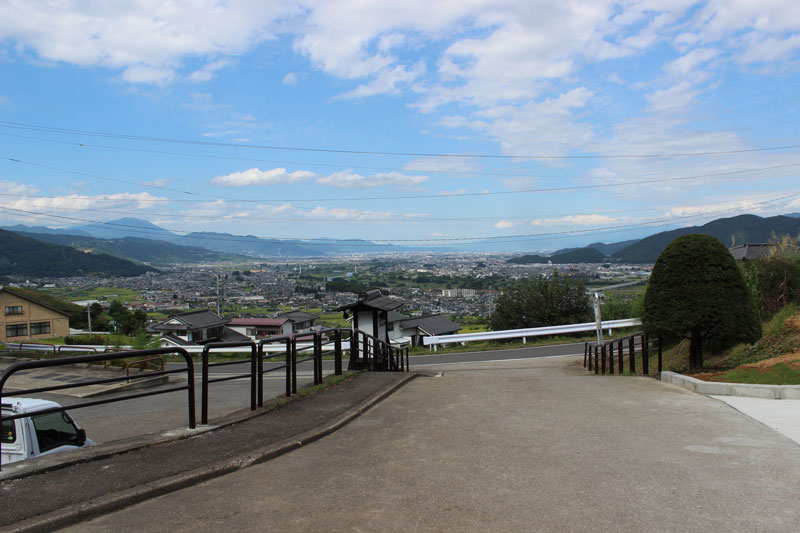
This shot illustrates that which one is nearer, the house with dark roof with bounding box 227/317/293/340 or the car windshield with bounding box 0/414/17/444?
the car windshield with bounding box 0/414/17/444

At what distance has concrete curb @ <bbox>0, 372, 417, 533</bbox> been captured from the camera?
354cm

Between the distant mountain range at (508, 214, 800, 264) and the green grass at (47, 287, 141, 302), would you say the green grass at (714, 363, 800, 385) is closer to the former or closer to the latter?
A: the distant mountain range at (508, 214, 800, 264)

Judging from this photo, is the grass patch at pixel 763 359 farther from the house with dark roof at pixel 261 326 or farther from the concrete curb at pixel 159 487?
the house with dark roof at pixel 261 326

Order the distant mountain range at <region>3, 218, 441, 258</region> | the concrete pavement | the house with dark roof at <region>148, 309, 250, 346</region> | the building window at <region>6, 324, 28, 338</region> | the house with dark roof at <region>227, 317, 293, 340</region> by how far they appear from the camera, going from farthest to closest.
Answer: the distant mountain range at <region>3, 218, 441, 258</region>, the building window at <region>6, 324, 28, 338</region>, the house with dark roof at <region>227, 317, 293, 340</region>, the house with dark roof at <region>148, 309, 250, 346</region>, the concrete pavement

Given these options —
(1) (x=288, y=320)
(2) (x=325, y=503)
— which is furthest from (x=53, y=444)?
(1) (x=288, y=320)

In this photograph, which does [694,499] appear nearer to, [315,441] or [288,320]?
[315,441]

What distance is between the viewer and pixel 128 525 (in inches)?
143

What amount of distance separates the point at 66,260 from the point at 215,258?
3099cm

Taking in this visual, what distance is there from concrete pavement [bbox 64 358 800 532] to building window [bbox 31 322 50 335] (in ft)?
131

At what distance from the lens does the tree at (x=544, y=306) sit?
111 feet

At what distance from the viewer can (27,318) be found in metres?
38.1

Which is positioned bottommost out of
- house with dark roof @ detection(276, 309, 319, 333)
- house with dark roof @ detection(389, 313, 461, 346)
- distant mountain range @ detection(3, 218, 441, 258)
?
house with dark roof @ detection(389, 313, 461, 346)


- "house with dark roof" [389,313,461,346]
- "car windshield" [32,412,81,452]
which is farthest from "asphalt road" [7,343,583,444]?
"house with dark roof" [389,313,461,346]

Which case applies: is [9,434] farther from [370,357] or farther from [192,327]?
[192,327]
